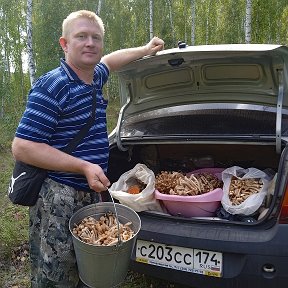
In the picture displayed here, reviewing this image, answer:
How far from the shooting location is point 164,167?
155 inches

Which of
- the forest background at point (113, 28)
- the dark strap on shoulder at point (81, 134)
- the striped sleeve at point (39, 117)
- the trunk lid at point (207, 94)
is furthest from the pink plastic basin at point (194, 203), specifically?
the forest background at point (113, 28)

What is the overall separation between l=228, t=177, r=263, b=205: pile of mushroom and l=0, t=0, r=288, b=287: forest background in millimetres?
7445

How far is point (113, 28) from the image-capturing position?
22.1 meters

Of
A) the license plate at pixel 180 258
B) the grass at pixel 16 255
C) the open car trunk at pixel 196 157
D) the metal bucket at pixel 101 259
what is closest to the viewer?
the metal bucket at pixel 101 259

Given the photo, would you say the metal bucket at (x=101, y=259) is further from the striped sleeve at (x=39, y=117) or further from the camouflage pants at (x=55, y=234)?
the striped sleeve at (x=39, y=117)

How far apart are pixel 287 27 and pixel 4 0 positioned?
646 inches

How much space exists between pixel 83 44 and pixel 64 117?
1.51 ft

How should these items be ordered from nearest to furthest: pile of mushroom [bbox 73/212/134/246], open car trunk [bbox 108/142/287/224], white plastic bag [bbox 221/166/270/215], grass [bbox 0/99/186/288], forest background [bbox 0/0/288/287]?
pile of mushroom [bbox 73/212/134/246] < white plastic bag [bbox 221/166/270/215] < grass [bbox 0/99/186/288] < open car trunk [bbox 108/142/287/224] < forest background [bbox 0/0/288/287]

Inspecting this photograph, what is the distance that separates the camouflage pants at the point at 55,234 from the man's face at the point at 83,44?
74cm

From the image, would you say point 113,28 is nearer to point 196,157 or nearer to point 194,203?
point 196,157

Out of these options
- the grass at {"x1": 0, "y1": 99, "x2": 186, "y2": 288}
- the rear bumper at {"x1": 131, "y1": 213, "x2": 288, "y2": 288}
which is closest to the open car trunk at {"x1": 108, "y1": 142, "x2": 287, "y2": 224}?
the grass at {"x1": 0, "y1": 99, "x2": 186, "y2": 288}

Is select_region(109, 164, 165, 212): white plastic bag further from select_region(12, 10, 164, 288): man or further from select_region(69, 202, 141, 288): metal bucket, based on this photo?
select_region(69, 202, 141, 288): metal bucket

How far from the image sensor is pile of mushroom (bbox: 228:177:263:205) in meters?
2.75

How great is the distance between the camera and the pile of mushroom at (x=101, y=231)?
209 cm
